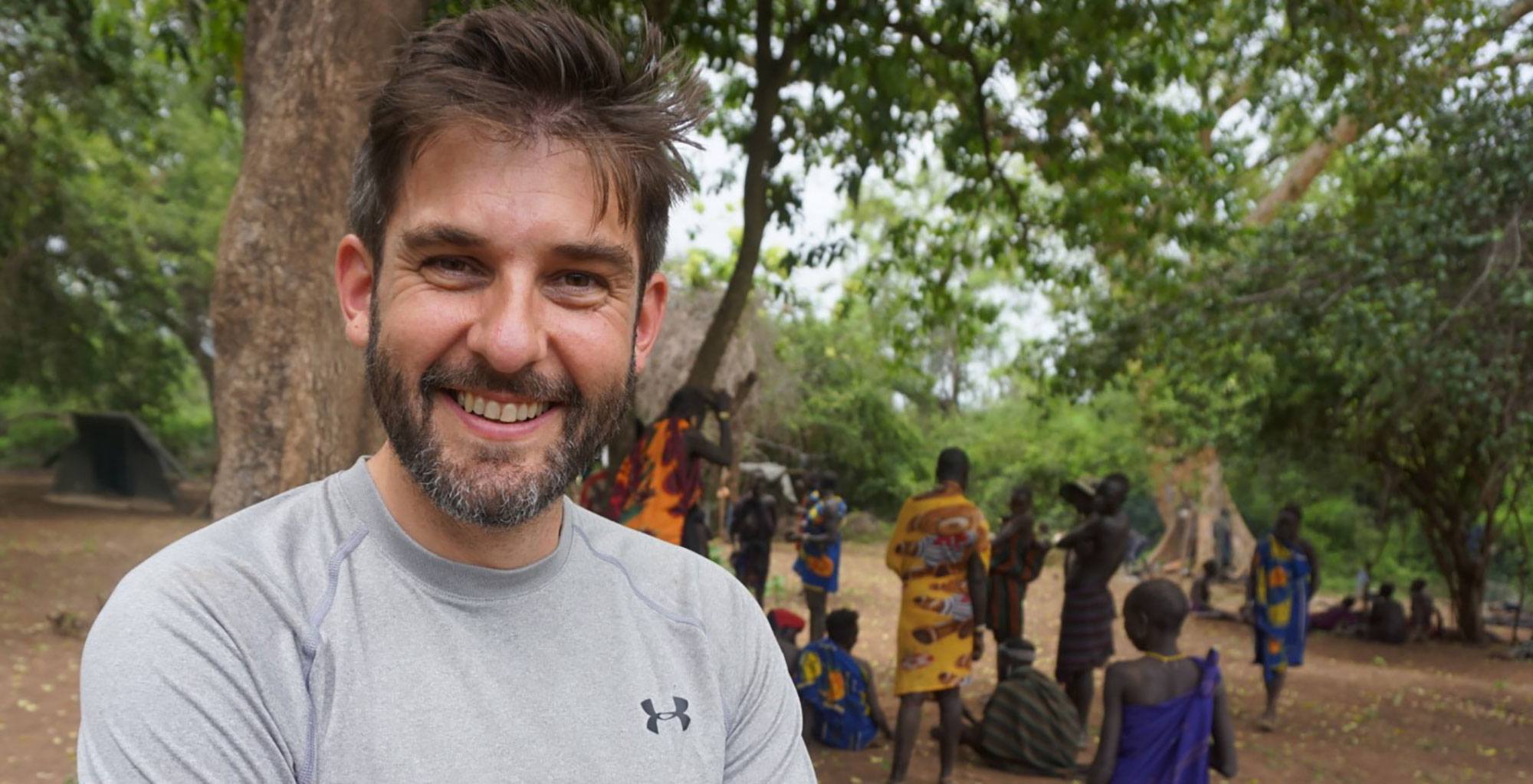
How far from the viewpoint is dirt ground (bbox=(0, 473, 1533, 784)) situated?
6688 mm

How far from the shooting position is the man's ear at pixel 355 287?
141 centimetres

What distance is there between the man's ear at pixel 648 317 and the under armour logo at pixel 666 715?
409 mm

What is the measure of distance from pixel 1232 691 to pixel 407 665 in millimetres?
10150

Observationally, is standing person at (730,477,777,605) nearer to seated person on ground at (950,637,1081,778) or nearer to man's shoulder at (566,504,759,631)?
seated person on ground at (950,637,1081,778)

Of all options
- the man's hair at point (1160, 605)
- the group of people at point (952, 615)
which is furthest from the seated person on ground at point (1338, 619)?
the man's hair at point (1160, 605)

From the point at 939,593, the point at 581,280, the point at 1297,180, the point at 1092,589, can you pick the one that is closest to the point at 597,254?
the point at 581,280

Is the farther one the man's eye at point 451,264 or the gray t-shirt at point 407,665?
the man's eye at point 451,264

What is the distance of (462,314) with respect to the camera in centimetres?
127

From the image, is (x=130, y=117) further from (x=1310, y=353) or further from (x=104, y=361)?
(x=1310, y=353)

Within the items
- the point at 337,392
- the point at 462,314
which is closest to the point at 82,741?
the point at 462,314

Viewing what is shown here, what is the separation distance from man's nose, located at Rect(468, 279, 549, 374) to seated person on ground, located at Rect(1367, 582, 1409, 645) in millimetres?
14481

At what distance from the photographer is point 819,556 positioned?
389 inches

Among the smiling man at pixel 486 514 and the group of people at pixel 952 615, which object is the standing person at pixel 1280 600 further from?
the smiling man at pixel 486 514

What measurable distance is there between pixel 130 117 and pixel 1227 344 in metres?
12.8
